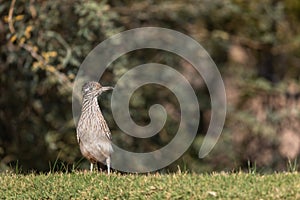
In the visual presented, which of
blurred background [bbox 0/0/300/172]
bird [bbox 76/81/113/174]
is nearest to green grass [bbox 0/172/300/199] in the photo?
bird [bbox 76/81/113/174]

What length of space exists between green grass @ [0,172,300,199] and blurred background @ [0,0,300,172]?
9.39 feet

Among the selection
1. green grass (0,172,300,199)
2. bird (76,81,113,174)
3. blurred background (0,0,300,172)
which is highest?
blurred background (0,0,300,172)

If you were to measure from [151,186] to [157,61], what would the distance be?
6.77 m

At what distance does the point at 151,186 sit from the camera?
706 centimetres

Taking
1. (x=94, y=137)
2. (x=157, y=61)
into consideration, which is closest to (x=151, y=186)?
(x=94, y=137)

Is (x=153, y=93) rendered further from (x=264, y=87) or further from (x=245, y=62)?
(x=245, y=62)

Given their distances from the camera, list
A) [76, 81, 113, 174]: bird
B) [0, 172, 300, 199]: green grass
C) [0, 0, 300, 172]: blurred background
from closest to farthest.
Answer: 1. [0, 172, 300, 199]: green grass
2. [76, 81, 113, 174]: bird
3. [0, 0, 300, 172]: blurred background

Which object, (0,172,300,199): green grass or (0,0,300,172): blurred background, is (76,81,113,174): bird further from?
(0,0,300,172): blurred background

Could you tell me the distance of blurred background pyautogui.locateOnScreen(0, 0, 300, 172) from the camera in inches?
474

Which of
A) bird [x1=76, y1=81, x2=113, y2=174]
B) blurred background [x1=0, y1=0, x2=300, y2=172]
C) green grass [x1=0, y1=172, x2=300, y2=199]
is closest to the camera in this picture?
green grass [x1=0, y1=172, x2=300, y2=199]

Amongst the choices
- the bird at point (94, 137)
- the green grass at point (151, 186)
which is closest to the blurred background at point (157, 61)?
the bird at point (94, 137)

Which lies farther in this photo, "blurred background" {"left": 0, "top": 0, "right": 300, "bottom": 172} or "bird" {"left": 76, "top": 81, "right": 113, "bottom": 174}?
"blurred background" {"left": 0, "top": 0, "right": 300, "bottom": 172}

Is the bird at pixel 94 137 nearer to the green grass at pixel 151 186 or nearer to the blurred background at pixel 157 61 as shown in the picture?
the green grass at pixel 151 186

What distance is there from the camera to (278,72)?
53.7 ft
